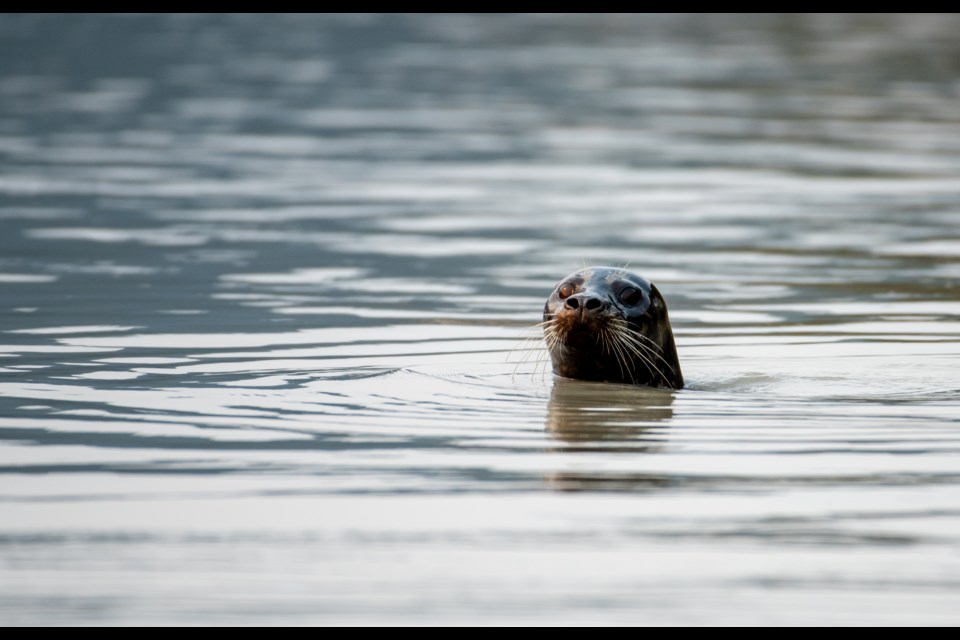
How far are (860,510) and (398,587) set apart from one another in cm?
185

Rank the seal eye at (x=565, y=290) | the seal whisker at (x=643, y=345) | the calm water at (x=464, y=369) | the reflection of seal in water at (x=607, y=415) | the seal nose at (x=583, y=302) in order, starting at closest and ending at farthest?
the calm water at (x=464, y=369), the reflection of seal in water at (x=607, y=415), the seal nose at (x=583, y=302), the seal whisker at (x=643, y=345), the seal eye at (x=565, y=290)

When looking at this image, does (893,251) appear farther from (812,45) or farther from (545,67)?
(812,45)

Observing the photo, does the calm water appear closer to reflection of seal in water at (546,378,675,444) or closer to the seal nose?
reflection of seal in water at (546,378,675,444)

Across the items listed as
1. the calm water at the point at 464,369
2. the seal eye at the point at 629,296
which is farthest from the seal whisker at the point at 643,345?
the calm water at the point at 464,369

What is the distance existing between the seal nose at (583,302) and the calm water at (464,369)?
1.42ft

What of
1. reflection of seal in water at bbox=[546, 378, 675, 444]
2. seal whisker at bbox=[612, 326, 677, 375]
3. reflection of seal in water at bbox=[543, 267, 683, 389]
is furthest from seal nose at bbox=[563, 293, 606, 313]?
reflection of seal in water at bbox=[546, 378, 675, 444]

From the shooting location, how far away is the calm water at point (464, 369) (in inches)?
247

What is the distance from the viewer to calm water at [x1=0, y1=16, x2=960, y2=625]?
20.6 ft

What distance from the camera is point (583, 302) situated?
970 cm

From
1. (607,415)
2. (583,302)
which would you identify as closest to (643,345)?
(583,302)

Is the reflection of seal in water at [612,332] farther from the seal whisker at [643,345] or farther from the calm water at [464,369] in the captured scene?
the calm water at [464,369]

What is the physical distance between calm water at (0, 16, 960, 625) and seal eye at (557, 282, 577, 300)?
1.47ft

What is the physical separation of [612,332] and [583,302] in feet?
1.06

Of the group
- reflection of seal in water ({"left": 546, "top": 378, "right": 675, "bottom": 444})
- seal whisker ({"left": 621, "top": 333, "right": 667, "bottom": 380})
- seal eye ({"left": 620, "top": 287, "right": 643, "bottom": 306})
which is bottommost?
reflection of seal in water ({"left": 546, "top": 378, "right": 675, "bottom": 444})
